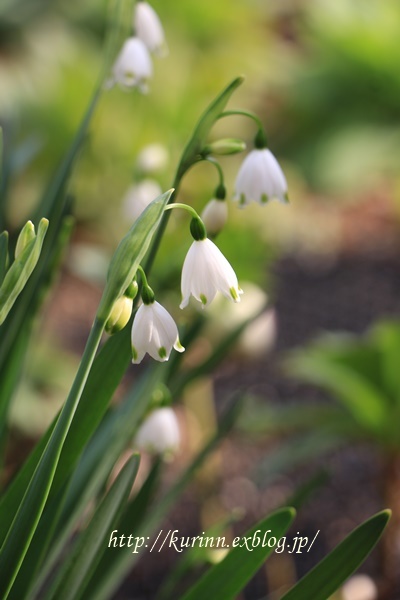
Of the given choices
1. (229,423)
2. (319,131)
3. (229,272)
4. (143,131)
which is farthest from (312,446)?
(319,131)

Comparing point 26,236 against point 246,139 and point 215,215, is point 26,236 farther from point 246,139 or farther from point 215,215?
point 246,139

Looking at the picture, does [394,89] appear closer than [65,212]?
No

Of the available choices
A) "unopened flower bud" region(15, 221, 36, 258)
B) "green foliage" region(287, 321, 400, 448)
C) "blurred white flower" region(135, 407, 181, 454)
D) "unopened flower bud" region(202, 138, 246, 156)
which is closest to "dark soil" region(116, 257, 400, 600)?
"green foliage" region(287, 321, 400, 448)

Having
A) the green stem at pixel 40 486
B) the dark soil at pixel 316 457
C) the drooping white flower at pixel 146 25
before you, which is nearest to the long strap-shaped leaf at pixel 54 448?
the green stem at pixel 40 486

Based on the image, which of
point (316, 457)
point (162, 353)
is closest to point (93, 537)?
point (162, 353)

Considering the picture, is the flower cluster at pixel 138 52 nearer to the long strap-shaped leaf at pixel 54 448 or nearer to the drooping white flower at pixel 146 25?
the drooping white flower at pixel 146 25

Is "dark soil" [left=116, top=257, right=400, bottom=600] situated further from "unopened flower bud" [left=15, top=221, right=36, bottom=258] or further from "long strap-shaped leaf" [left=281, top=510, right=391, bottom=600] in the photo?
"unopened flower bud" [left=15, top=221, right=36, bottom=258]

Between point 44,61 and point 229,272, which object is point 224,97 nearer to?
point 229,272
